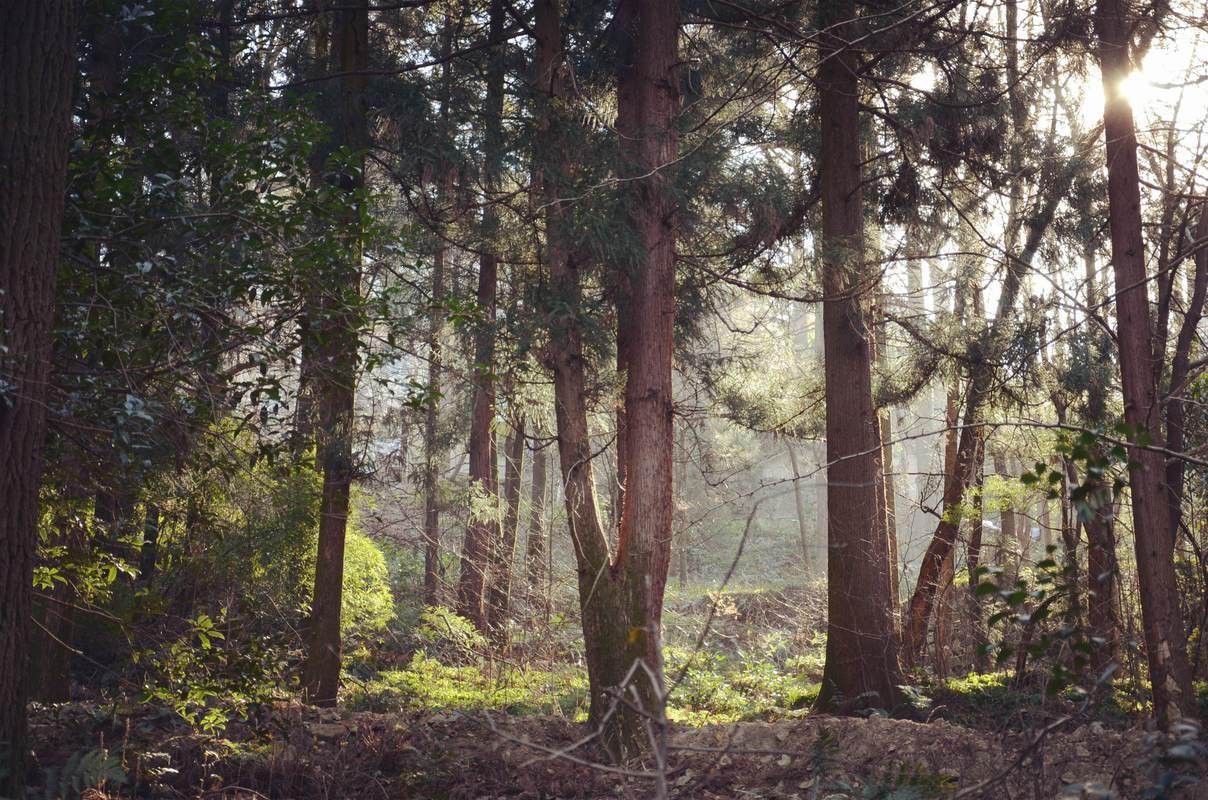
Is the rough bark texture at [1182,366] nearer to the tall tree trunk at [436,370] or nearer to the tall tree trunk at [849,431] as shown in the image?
the tall tree trunk at [849,431]

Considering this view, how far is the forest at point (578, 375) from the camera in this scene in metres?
5.12

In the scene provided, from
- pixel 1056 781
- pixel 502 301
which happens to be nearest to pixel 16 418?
pixel 502 301

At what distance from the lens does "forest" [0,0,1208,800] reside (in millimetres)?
5125

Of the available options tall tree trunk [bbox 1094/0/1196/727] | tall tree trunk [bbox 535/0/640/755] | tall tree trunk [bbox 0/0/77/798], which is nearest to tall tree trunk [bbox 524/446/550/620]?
tall tree trunk [bbox 535/0/640/755]

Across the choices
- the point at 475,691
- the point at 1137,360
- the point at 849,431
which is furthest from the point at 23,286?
the point at 475,691

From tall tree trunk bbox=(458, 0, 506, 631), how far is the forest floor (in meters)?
2.82

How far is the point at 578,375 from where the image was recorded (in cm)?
909

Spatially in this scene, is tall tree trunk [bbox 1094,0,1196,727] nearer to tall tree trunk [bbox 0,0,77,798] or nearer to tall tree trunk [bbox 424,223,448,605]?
tall tree trunk [bbox 424,223,448,605]

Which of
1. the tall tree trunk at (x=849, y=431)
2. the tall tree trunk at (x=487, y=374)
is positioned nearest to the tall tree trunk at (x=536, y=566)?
the tall tree trunk at (x=487, y=374)

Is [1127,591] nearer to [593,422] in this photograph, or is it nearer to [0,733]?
[593,422]

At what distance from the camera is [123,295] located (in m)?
5.50

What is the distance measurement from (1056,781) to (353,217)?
5.41 m

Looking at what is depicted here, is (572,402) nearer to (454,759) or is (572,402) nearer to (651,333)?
(651,333)

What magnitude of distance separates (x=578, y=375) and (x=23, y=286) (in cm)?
501
